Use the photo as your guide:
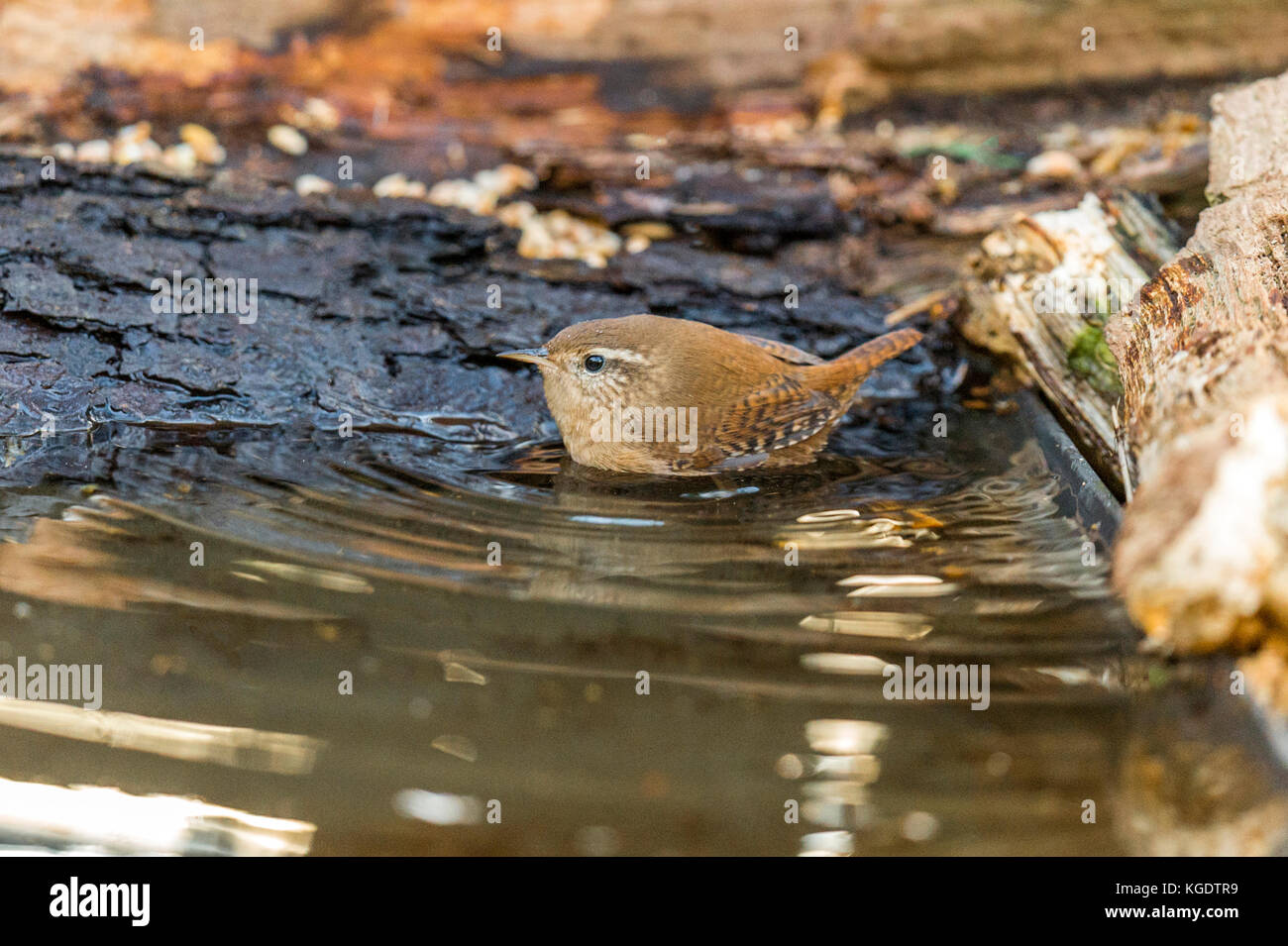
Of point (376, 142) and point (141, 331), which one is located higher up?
point (376, 142)

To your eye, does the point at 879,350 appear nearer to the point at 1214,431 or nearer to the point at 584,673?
the point at 1214,431

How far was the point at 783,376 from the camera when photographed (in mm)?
5449

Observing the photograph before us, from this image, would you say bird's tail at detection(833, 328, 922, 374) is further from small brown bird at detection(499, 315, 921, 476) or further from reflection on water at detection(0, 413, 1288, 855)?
reflection on water at detection(0, 413, 1288, 855)

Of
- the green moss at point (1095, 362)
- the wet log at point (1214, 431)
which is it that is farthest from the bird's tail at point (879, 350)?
the wet log at point (1214, 431)

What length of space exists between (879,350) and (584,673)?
105 inches

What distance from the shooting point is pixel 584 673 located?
3615 millimetres

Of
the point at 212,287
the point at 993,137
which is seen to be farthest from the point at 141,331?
the point at 993,137

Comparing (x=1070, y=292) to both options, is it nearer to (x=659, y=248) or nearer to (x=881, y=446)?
(x=881, y=446)

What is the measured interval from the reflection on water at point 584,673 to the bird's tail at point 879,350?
25.6 inches

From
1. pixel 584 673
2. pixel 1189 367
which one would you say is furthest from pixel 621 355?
pixel 1189 367

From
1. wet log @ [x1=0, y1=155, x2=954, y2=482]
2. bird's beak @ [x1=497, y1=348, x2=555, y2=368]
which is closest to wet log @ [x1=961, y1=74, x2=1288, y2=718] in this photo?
wet log @ [x1=0, y1=155, x2=954, y2=482]

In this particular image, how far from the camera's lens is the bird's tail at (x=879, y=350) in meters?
5.52

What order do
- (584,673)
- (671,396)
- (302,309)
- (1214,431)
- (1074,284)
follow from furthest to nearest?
1. (302,309)
2. (1074,284)
3. (671,396)
4. (584,673)
5. (1214,431)
